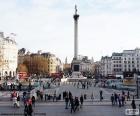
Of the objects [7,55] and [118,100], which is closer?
[118,100]

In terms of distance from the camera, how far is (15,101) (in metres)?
39.8

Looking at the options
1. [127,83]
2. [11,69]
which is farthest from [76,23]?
[11,69]

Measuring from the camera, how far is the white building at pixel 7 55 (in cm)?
16027

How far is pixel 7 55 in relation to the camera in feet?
561

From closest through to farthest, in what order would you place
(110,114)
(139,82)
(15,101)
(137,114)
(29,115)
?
(29,115), (137,114), (110,114), (15,101), (139,82)

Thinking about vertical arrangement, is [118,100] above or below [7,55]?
below

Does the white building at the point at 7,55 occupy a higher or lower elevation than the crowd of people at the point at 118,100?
higher

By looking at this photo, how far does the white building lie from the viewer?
160 m

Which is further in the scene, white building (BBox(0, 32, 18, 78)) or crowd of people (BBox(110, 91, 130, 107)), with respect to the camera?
white building (BBox(0, 32, 18, 78))

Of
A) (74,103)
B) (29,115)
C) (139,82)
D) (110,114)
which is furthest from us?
(139,82)

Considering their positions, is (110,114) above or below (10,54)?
below

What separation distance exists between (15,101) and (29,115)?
11089 mm

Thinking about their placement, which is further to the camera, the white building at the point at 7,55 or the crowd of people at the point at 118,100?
the white building at the point at 7,55

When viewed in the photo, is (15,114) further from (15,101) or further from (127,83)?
(127,83)
